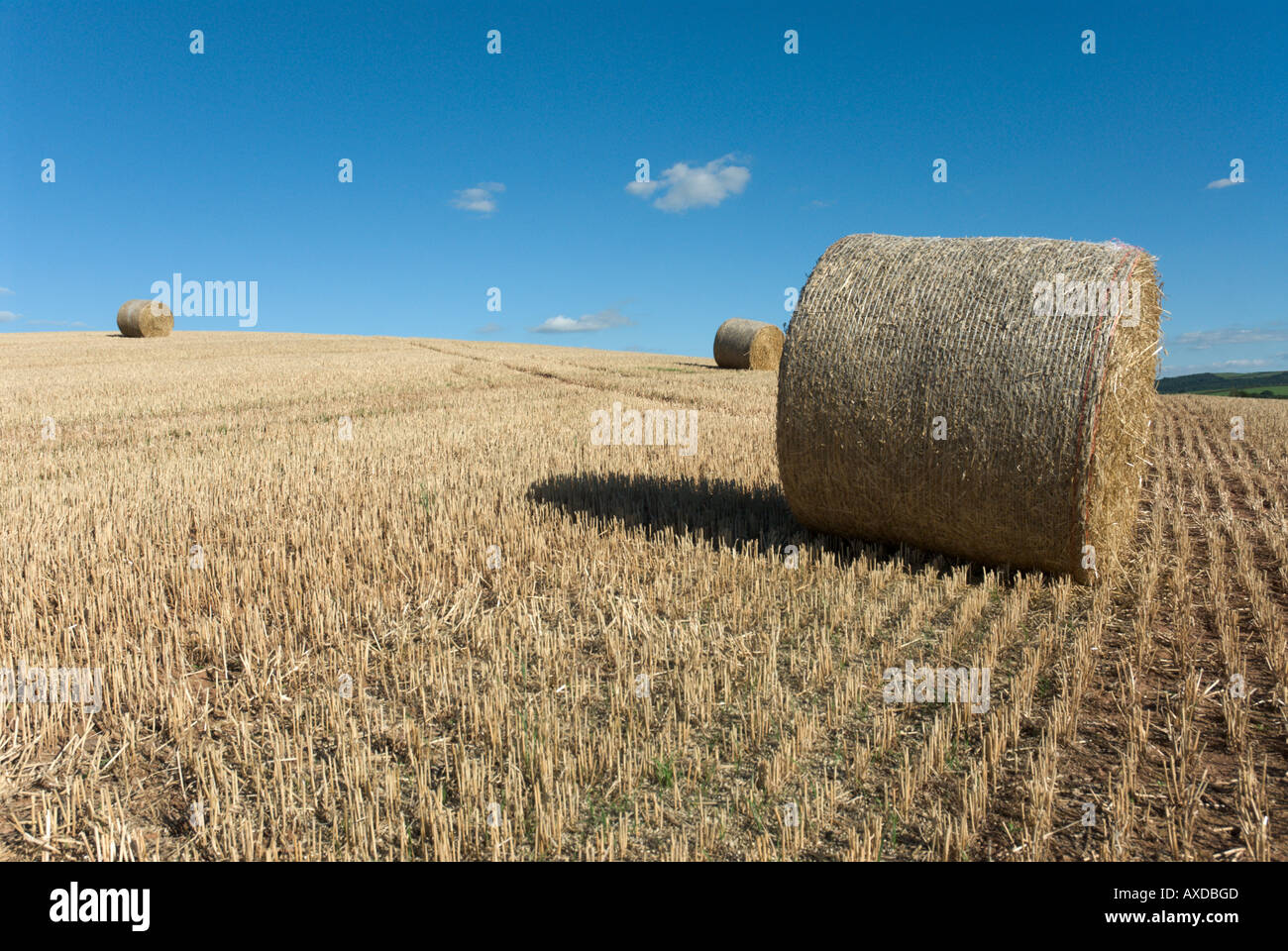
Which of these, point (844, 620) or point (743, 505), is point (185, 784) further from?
point (743, 505)

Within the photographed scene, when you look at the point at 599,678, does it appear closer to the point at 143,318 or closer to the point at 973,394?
the point at 973,394

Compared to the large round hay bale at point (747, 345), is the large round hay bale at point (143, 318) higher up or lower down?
higher up

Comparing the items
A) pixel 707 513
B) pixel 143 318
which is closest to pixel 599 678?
pixel 707 513

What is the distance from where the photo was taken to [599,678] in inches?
169

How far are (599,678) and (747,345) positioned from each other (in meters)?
22.4

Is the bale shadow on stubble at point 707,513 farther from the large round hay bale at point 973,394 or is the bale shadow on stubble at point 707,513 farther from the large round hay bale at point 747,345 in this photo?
the large round hay bale at point 747,345

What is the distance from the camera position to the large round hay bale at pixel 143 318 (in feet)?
120

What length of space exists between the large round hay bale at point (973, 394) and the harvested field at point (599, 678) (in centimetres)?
38

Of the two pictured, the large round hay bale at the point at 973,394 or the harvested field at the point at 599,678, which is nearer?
the harvested field at the point at 599,678

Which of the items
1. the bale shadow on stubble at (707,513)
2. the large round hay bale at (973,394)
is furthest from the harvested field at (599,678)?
the large round hay bale at (973,394)

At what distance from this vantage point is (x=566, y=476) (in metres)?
8.66

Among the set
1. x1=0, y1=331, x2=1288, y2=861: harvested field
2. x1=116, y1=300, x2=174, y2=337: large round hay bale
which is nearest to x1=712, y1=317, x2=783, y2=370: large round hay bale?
x1=0, y1=331, x2=1288, y2=861: harvested field

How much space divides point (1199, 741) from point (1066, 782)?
34.3 inches
